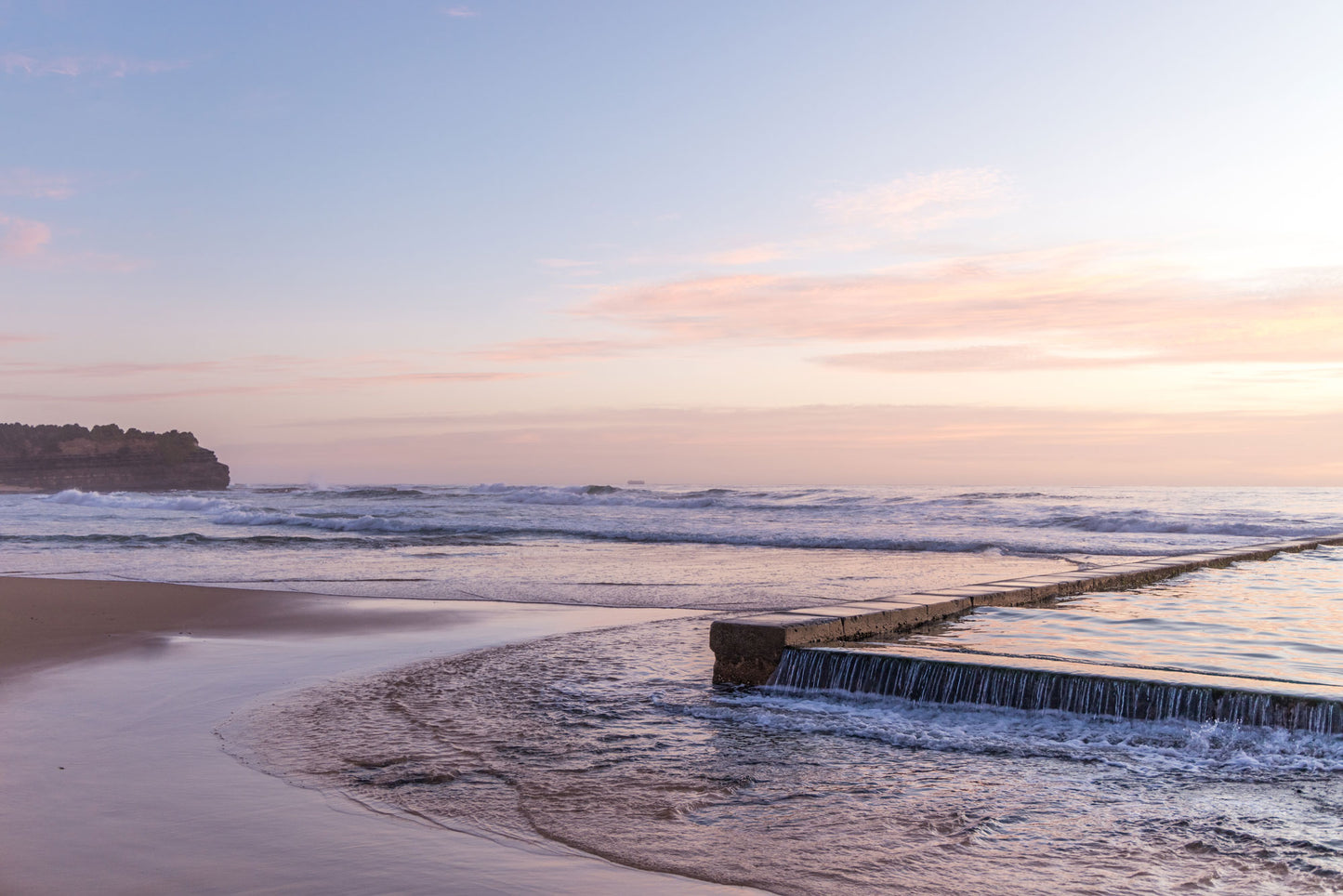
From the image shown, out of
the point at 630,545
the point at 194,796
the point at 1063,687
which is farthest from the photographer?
the point at 630,545

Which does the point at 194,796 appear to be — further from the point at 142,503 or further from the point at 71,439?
the point at 71,439

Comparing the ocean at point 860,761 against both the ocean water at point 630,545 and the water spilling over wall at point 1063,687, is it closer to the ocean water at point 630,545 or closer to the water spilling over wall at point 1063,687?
the water spilling over wall at point 1063,687

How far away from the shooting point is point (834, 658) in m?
6.09

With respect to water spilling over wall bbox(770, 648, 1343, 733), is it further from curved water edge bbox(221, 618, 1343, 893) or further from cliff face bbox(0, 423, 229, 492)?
cliff face bbox(0, 423, 229, 492)

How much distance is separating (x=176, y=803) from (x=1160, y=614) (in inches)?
282

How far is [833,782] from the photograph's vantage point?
4191mm

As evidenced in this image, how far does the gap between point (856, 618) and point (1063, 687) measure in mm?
1760

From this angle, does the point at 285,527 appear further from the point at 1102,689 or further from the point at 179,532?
the point at 1102,689

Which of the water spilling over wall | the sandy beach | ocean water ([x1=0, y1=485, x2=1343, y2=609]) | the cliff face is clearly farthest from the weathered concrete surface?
the cliff face

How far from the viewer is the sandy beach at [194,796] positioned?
3.08m

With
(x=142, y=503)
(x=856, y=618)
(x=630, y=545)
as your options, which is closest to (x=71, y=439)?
(x=142, y=503)

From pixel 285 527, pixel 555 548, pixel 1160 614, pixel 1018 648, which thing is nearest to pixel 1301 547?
pixel 1160 614

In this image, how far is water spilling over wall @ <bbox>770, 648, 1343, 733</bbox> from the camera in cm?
482

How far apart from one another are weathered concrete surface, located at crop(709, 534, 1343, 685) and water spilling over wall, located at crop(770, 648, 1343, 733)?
0.17 meters
